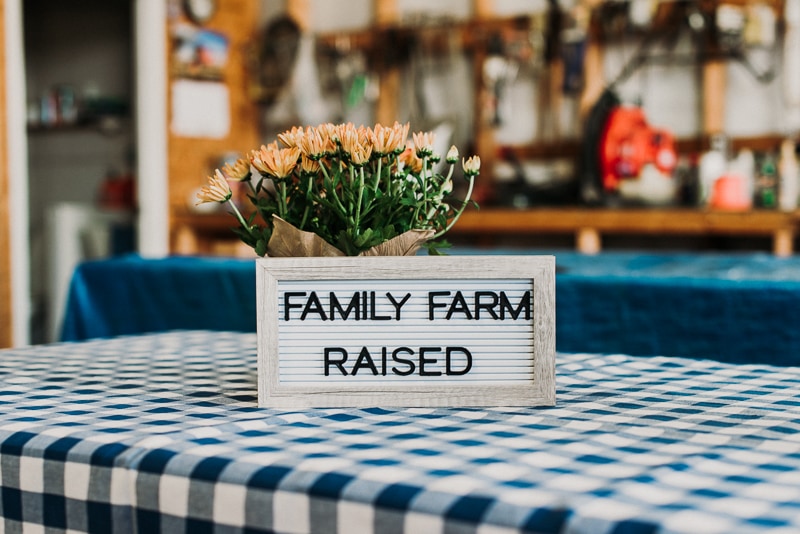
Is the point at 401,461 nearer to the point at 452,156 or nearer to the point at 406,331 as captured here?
the point at 406,331

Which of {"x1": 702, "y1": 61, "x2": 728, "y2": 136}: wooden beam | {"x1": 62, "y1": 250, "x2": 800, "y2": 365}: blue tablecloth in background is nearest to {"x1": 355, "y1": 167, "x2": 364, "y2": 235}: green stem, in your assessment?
{"x1": 62, "y1": 250, "x2": 800, "y2": 365}: blue tablecloth in background

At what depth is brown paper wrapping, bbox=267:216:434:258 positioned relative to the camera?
1076mm

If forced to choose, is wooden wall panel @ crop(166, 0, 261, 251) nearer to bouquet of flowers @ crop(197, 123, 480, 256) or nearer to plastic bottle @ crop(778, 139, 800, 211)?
plastic bottle @ crop(778, 139, 800, 211)

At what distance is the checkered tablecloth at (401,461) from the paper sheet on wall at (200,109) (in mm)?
4621

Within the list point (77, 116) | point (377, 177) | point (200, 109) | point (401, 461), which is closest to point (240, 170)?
point (377, 177)

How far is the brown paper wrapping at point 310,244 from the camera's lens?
1076 millimetres

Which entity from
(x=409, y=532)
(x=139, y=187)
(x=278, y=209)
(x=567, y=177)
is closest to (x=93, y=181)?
(x=139, y=187)

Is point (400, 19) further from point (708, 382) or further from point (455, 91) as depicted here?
point (708, 382)

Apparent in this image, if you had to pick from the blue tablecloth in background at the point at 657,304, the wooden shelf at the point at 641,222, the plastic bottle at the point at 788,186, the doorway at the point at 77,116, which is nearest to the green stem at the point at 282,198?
the blue tablecloth in background at the point at 657,304

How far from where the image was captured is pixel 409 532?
0.70 m

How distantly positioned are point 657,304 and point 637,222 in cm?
237

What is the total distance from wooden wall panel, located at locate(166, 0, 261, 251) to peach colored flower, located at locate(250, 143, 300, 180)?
4.63m

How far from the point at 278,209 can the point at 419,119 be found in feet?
14.6

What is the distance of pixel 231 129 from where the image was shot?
6.00 meters
